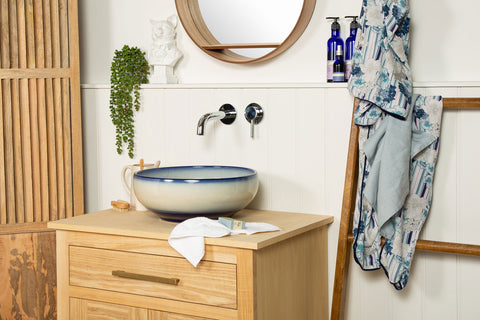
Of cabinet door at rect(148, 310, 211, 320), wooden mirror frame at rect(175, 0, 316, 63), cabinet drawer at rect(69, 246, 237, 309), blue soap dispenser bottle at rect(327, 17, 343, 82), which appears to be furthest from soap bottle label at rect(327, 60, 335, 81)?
cabinet door at rect(148, 310, 211, 320)

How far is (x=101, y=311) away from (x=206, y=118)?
2.32 feet

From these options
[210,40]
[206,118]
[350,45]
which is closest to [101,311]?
[206,118]

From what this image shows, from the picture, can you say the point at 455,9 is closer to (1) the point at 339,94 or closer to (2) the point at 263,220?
(1) the point at 339,94

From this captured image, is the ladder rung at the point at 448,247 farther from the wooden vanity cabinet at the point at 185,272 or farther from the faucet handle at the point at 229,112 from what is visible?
the faucet handle at the point at 229,112

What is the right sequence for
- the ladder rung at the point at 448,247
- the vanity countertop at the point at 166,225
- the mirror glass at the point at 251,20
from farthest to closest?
1. the mirror glass at the point at 251,20
2. the ladder rung at the point at 448,247
3. the vanity countertop at the point at 166,225

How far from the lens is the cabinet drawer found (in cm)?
174

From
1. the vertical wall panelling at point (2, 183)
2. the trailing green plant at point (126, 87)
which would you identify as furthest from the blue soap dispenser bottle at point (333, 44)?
the vertical wall panelling at point (2, 183)

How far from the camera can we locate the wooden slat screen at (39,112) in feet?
7.68

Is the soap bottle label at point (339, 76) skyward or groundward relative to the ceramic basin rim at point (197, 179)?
skyward

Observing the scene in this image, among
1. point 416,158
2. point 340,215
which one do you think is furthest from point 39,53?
point 416,158

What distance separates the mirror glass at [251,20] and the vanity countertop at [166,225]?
1.95 feet

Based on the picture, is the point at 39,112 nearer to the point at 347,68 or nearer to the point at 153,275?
the point at 153,275

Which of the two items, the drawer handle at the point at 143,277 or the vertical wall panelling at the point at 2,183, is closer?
the drawer handle at the point at 143,277

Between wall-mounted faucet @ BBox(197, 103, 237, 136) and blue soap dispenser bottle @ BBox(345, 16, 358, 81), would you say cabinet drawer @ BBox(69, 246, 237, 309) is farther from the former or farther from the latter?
blue soap dispenser bottle @ BBox(345, 16, 358, 81)
